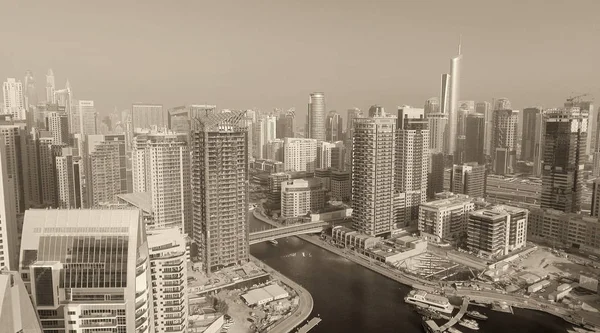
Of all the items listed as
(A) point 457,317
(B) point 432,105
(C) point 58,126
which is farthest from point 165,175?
(B) point 432,105

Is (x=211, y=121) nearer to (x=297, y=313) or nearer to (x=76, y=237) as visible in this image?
(x=297, y=313)

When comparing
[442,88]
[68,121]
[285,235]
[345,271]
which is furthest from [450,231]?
[442,88]

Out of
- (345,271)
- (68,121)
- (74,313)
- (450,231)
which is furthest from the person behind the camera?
(68,121)

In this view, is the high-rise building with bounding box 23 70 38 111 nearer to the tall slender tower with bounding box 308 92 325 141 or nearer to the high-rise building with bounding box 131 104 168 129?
the high-rise building with bounding box 131 104 168 129

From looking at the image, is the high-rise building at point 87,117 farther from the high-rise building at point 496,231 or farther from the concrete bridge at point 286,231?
the high-rise building at point 496,231

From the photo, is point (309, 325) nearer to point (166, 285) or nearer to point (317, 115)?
point (166, 285)

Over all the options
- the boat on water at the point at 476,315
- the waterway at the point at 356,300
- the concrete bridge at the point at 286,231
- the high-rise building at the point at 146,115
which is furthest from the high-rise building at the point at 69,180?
the boat on water at the point at 476,315
